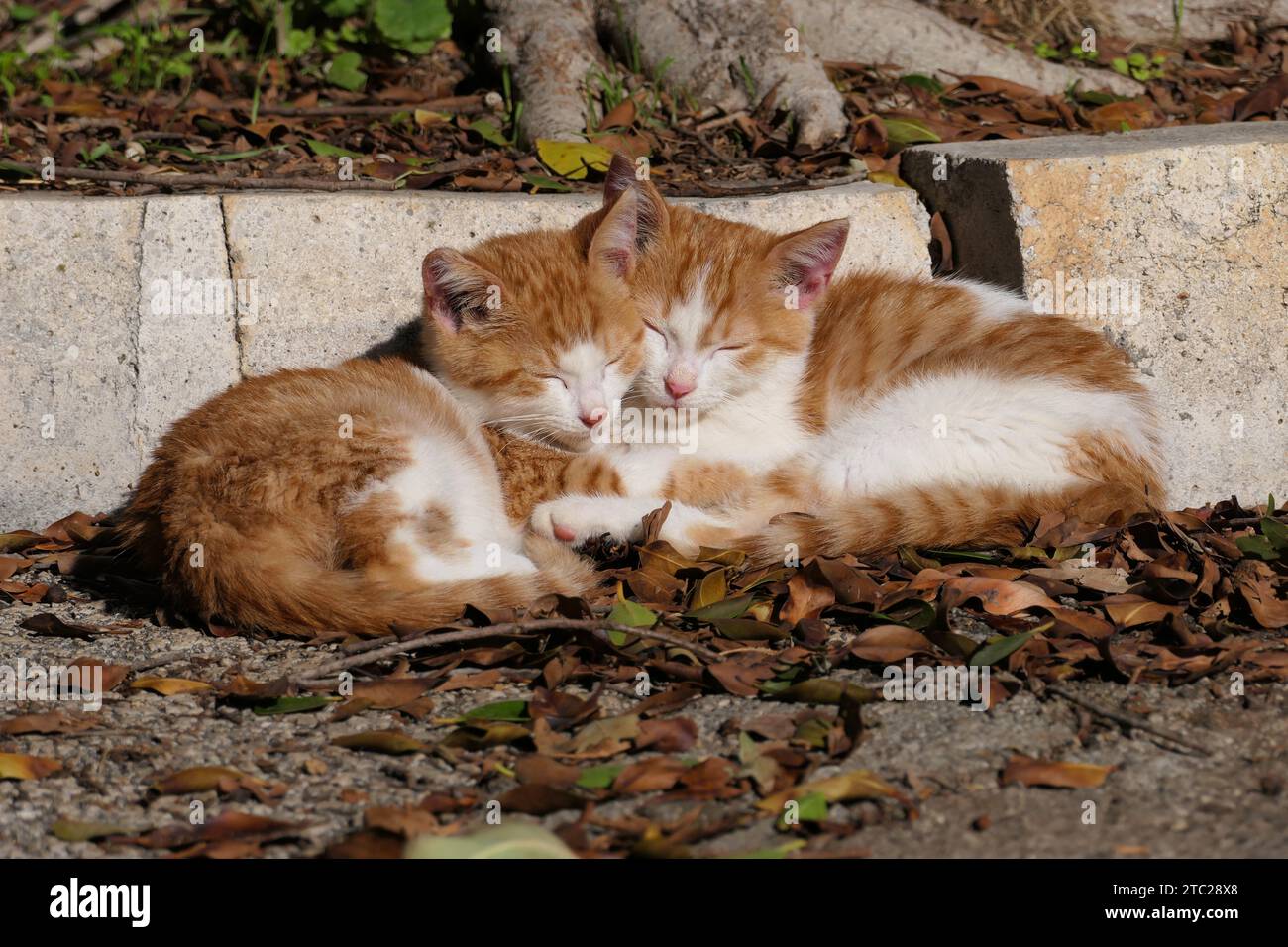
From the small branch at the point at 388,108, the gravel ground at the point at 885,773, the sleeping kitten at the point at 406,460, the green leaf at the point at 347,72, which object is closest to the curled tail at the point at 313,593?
the sleeping kitten at the point at 406,460

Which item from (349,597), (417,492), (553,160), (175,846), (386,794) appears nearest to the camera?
(175,846)

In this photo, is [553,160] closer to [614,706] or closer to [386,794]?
[614,706]

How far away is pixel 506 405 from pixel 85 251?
142 centimetres

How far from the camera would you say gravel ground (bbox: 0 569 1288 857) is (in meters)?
1.97

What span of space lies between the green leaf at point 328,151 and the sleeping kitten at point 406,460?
1.18m

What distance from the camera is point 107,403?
12.4 ft

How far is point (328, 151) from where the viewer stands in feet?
14.6

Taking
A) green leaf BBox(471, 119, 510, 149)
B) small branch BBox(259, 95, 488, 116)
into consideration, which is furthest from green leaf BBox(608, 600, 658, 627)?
small branch BBox(259, 95, 488, 116)

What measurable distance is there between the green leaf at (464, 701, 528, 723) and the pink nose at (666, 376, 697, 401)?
1.29 metres

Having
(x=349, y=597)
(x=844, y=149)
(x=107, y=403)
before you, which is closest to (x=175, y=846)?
(x=349, y=597)

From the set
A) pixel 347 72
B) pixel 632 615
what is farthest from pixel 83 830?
pixel 347 72

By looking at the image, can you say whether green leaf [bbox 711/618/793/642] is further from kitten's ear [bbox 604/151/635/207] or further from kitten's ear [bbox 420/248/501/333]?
kitten's ear [bbox 604/151/635/207]

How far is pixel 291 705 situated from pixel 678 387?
4.83 feet

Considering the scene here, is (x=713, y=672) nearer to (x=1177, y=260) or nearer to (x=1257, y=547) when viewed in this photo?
(x=1257, y=547)
